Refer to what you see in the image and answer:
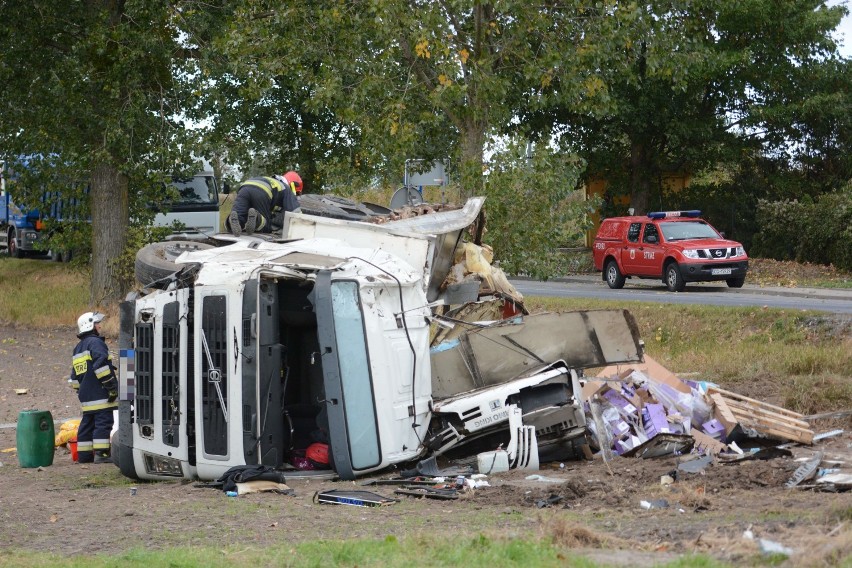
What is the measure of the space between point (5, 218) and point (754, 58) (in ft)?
85.7

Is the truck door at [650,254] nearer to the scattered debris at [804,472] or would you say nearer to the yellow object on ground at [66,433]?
the yellow object on ground at [66,433]

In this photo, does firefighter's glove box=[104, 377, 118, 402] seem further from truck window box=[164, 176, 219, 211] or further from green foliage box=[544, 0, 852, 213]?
green foliage box=[544, 0, 852, 213]

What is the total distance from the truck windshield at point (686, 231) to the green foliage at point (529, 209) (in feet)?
28.2

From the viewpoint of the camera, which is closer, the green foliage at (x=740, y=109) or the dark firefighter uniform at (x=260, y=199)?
the dark firefighter uniform at (x=260, y=199)

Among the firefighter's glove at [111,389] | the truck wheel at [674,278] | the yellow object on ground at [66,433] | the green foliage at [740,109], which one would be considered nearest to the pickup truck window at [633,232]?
the truck wheel at [674,278]

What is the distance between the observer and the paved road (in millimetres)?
20797

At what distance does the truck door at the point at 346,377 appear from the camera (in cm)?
872

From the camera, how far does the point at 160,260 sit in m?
11.1

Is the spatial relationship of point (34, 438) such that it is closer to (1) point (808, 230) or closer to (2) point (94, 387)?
(2) point (94, 387)

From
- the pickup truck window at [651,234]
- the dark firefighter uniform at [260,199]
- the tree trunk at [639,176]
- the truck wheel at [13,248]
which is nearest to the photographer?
the dark firefighter uniform at [260,199]

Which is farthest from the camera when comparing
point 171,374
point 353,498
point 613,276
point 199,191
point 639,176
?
point 639,176

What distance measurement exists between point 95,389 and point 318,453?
2.79 m

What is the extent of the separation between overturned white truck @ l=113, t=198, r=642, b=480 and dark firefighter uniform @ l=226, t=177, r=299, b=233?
903mm

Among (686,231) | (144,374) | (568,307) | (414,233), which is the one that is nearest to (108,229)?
(568,307)
